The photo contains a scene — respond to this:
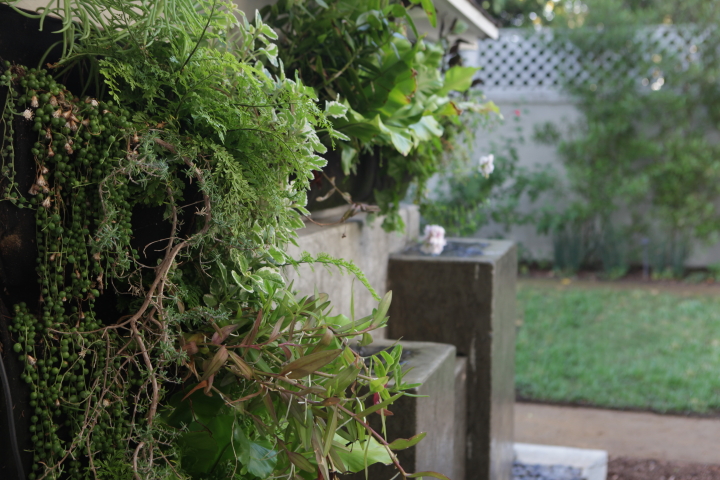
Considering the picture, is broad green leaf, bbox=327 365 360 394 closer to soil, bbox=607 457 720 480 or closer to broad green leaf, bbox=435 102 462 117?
broad green leaf, bbox=435 102 462 117

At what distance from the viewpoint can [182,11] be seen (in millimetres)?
1016

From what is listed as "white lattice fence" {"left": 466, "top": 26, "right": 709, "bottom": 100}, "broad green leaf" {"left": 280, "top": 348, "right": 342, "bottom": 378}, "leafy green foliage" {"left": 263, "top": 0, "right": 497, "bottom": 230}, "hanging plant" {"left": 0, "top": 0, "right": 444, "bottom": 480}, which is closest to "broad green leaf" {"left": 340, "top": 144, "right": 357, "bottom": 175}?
"leafy green foliage" {"left": 263, "top": 0, "right": 497, "bottom": 230}

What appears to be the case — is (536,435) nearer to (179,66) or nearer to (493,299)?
(493,299)

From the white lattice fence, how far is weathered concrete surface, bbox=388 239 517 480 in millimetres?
5336

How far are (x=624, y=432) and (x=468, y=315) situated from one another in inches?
84.0

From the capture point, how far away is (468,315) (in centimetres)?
266

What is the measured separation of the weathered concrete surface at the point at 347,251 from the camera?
1.83 metres

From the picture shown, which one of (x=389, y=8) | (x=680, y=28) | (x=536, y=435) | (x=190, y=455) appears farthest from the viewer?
(x=680, y=28)

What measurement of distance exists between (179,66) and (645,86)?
7.95m

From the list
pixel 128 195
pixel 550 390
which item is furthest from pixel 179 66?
pixel 550 390

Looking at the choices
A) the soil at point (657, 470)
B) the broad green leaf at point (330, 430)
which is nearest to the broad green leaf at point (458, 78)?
the broad green leaf at point (330, 430)

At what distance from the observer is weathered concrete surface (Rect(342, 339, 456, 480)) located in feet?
5.24

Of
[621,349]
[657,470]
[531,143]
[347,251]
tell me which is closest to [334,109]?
[347,251]

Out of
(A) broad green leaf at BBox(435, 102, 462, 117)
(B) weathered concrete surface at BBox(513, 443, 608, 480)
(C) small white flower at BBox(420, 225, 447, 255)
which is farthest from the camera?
(B) weathered concrete surface at BBox(513, 443, 608, 480)
